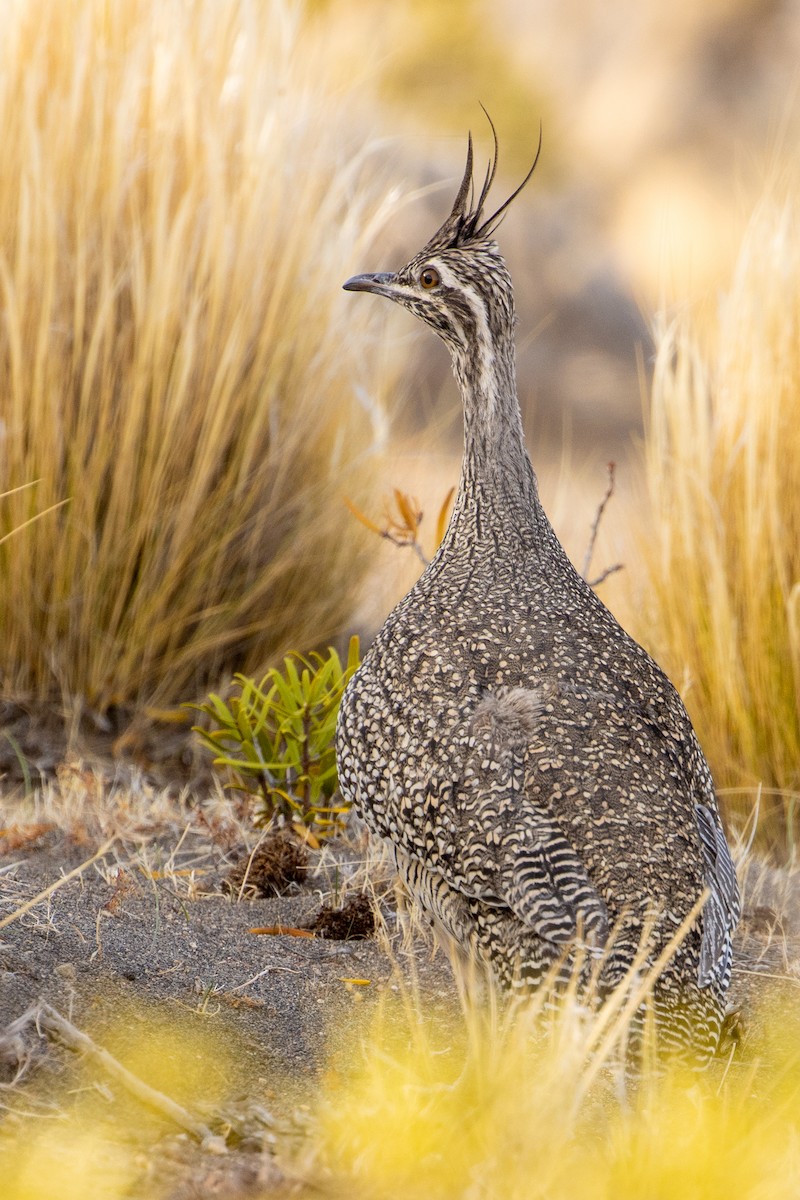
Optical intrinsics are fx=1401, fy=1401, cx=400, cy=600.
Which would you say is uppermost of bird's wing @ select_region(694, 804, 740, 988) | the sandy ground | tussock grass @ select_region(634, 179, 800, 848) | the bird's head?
the bird's head

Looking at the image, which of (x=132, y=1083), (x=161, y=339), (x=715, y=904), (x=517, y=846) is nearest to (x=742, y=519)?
(x=161, y=339)

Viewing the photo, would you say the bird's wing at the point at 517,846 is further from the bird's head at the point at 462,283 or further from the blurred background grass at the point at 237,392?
the blurred background grass at the point at 237,392

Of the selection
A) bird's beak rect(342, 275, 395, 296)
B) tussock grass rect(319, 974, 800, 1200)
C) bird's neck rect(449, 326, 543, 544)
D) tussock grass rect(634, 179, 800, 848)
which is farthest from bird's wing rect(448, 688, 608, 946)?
tussock grass rect(634, 179, 800, 848)

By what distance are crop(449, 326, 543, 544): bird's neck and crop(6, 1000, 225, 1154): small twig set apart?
1.55 m

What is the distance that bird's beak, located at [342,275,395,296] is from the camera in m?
3.80

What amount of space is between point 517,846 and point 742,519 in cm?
248

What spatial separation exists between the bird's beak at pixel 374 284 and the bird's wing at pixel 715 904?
5.35ft

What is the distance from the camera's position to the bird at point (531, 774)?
9.14 ft

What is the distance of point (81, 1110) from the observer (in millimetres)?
2502

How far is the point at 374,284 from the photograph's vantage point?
3.82 m

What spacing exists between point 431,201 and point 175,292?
938cm

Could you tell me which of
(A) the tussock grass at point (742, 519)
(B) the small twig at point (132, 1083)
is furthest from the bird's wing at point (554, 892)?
(A) the tussock grass at point (742, 519)

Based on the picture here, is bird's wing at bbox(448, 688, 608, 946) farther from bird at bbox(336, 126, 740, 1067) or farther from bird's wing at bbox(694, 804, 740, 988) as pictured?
bird's wing at bbox(694, 804, 740, 988)

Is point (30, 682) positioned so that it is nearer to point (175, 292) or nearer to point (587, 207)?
point (175, 292)
